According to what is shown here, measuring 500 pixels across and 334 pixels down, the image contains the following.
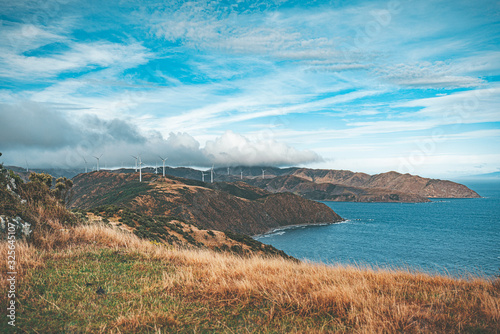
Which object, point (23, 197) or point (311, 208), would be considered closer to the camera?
point (23, 197)

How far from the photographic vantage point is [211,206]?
133 m

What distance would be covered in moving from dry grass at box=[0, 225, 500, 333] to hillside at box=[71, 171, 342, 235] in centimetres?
7406

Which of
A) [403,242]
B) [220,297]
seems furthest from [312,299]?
[403,242]

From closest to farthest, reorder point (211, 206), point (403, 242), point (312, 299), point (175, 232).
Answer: point (312, 299)
point (175, 232)
point (403, 242)
point (211, 206)

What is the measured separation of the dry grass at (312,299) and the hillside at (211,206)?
2916 inches

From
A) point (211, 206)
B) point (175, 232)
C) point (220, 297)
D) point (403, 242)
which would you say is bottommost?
point (403, 242)

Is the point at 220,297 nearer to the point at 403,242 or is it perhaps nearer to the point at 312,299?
the point at 312,299

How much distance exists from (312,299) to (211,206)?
129925 millimetres

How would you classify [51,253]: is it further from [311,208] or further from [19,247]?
[311,208]

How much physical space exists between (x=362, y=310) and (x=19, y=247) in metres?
9.30

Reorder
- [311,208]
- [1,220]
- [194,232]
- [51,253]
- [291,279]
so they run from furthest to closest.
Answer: [311,208] < [194,232] < [1,220] < [51,253] < [291,279]

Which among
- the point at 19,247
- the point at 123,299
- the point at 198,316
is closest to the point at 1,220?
the point at 19,247

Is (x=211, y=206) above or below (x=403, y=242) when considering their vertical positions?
above

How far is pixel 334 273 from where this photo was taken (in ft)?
26.1
